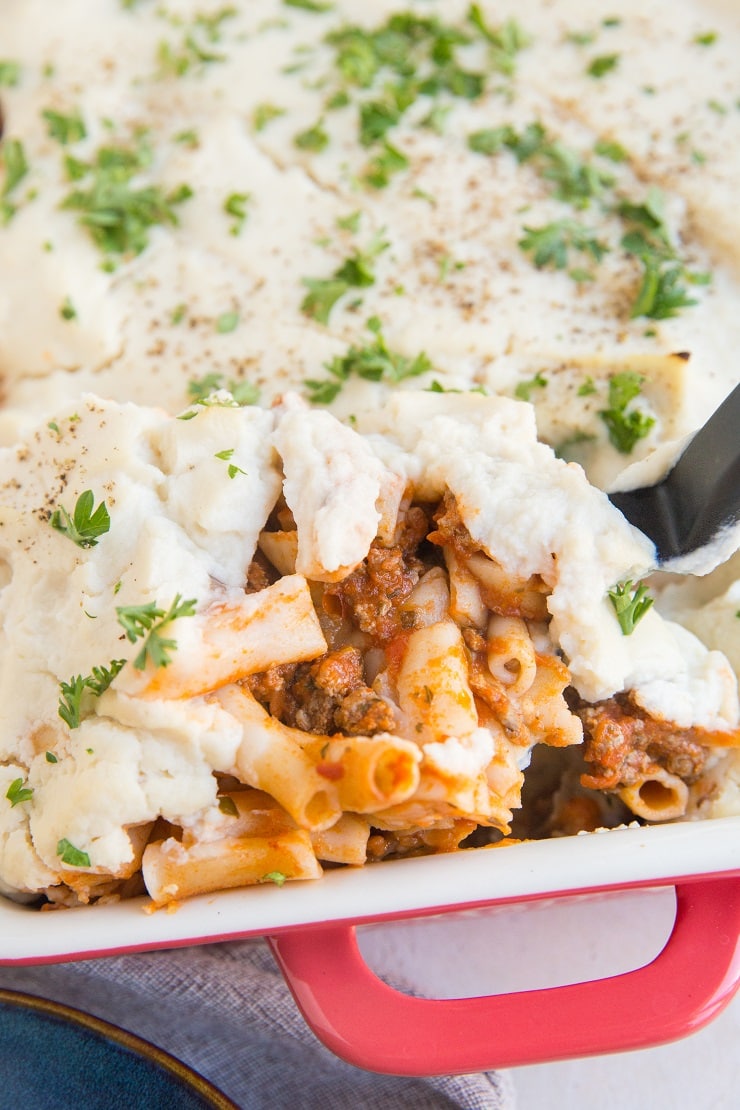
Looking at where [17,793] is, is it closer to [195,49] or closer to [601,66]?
[195,49]

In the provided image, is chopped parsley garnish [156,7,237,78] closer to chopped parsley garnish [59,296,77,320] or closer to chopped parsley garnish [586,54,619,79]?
chopped parsley garnish [59,296,77,320]

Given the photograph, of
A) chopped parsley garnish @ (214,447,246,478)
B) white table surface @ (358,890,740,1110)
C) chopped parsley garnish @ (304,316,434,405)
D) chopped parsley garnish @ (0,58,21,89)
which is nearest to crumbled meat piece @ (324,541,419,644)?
chopped parsley garnish @ (214,447,246,478)

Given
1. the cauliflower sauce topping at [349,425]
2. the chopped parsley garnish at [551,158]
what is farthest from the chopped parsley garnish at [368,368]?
the chopped parsley garnish at [551,158]

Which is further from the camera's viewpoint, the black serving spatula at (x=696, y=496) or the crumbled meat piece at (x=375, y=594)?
the crumbled meat piece at (x=375, y=594)

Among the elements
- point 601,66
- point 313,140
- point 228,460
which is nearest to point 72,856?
point 228,460

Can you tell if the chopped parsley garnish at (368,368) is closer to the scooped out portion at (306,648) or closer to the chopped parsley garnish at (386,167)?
the scooped out portion at (306,648)

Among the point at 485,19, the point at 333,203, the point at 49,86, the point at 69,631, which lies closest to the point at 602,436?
the point at 333,203

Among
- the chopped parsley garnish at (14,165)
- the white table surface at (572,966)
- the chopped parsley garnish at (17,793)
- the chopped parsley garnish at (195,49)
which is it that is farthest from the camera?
the chopped parsley garnish at (195,49)
